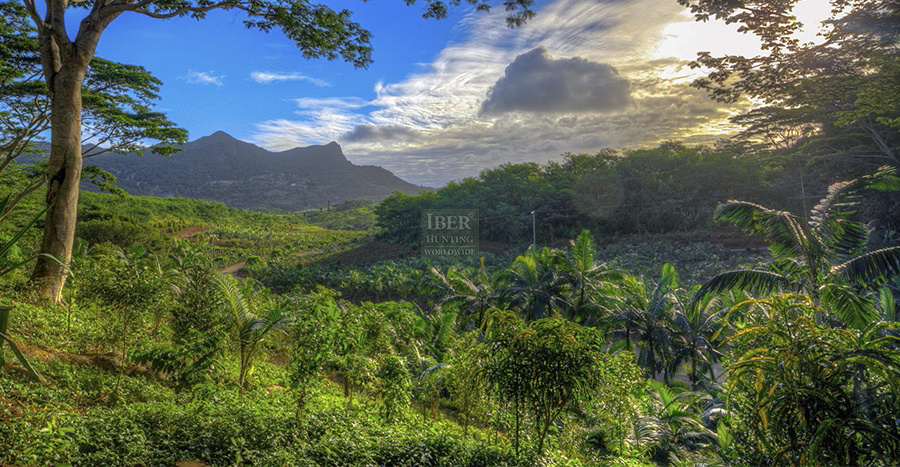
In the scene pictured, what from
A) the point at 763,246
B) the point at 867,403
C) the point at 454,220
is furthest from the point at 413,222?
the point at 867,403

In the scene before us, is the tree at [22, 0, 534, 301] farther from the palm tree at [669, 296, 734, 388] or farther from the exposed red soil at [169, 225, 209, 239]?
the exposed red soil at [169, 225, 209, 239]

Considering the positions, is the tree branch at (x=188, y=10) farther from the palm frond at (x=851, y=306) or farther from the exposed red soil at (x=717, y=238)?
the exposed red soil at (x=717, y=238)

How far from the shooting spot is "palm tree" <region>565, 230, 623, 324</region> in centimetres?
1623

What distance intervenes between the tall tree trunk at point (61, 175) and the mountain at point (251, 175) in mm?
134668

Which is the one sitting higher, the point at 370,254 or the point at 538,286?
the point at 538,286

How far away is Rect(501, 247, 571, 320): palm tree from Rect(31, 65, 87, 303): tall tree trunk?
12335 millimetres

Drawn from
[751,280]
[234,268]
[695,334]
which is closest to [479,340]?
[751,280]

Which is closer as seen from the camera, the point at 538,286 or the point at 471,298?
the point at 538,286

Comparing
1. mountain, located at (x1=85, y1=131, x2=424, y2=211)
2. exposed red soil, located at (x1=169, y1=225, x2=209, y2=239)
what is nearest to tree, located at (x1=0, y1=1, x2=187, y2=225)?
exposed red soil, located at (x1=169, y1=225, x2=209, y2=239)

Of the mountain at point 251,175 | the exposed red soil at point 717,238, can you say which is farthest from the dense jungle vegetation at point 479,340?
the mountain at point 251,175

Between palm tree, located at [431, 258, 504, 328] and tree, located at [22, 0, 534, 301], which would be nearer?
tree, located at [22, 0, 534, 301]

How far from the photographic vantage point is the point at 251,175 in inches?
6093

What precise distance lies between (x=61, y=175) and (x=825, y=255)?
46.1ft

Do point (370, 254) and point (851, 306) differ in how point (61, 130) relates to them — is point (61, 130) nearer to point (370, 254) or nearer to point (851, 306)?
point (851, 306)
